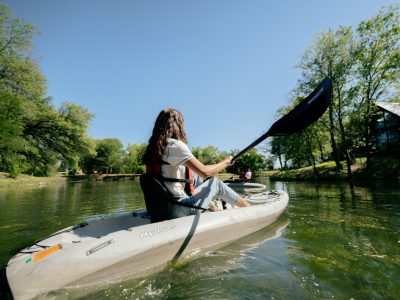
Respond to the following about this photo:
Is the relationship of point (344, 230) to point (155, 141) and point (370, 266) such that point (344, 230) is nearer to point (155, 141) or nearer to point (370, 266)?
point (370, 266)

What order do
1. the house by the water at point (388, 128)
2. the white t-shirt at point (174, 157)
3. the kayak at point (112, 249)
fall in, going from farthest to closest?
the house by the water at point (388, 128), the white t-shirt at point (174, 157), the kayak at point (112, 249)

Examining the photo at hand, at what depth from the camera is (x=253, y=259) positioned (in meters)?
3.25

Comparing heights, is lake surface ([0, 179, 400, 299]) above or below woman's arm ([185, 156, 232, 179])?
below

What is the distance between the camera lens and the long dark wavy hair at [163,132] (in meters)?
3.13

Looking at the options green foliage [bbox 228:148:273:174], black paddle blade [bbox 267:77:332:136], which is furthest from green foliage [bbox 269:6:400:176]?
green foliage [bbox 228:148:273:174]

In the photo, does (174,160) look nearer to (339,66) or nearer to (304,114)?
(304,114)

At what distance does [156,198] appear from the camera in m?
3.28

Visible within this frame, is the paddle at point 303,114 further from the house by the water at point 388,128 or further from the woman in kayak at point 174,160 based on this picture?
the house by the water at point 388,128

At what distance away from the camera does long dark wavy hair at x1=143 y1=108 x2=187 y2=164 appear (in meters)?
3.13

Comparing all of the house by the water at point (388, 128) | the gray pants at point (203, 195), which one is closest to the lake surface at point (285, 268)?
the gray pants at point (203, 195)

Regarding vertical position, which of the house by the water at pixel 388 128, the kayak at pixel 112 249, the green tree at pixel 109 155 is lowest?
the kayak at pixel 112 249

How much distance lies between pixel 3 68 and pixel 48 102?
5.85m

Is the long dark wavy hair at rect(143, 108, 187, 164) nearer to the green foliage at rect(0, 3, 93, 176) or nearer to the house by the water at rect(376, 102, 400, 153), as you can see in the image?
the green foliage at rect(0, 3, 93, 176)

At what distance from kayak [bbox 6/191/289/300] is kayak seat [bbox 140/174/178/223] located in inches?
7.7
